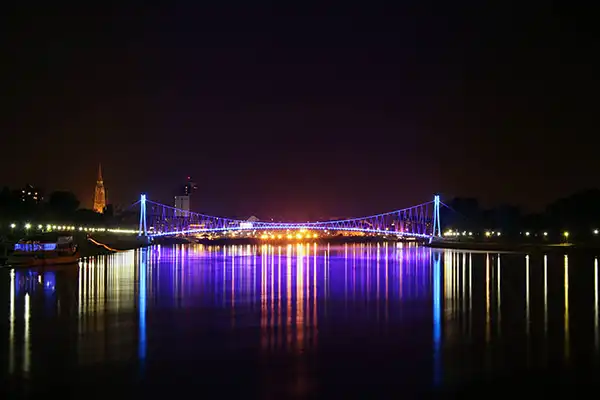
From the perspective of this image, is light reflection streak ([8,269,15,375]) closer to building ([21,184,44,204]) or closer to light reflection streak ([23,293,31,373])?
light reflection streak ([23,293,31,373])

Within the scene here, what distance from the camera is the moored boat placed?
35.2 m

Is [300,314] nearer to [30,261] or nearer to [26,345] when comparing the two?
[26,345]

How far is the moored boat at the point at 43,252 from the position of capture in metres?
35.2

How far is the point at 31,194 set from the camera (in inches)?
2918

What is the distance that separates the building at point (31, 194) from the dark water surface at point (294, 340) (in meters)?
48.9

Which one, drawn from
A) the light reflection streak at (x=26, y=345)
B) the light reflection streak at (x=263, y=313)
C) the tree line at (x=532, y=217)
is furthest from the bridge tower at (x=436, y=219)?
the light reflection streak at (x=26, y=345)

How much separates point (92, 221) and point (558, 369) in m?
79.2

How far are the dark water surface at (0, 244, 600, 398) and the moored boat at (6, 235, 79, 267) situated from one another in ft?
40.6

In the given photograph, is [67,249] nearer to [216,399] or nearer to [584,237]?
[216,399]

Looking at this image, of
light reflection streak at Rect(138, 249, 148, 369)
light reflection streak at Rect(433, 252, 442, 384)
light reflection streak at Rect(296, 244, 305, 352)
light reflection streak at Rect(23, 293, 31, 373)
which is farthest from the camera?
light reflection streak at Rect(296, 244, 305, 352)

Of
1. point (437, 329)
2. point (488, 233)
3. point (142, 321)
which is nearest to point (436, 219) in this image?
point (488, 233)

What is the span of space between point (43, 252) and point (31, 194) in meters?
40.4

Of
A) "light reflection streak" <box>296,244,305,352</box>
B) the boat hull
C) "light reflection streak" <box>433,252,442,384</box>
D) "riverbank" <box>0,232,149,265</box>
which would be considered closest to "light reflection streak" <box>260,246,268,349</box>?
"light reflection streak" <box>296,244,305,352</box>

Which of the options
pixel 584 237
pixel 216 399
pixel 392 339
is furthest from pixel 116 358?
pixel 584 237
